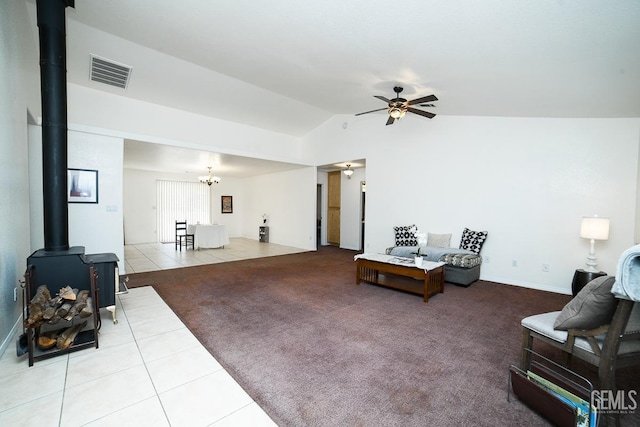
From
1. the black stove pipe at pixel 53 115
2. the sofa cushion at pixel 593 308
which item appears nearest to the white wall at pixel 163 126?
the black stove pipe at pixel 53 115

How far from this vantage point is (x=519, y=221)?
4.80m

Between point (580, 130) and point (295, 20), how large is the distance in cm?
463

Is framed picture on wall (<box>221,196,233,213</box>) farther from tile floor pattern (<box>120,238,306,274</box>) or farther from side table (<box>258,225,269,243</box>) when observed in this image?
tile floor pattern (<box>120,238,306,274</box>)

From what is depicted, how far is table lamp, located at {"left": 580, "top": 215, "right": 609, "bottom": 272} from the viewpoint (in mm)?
3812

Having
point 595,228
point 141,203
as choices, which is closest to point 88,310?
point 595,228

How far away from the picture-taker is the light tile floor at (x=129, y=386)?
165 centimetres

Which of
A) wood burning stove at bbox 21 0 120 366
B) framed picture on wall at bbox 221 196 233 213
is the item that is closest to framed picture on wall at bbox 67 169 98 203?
wood burning stove at bbox 21 0 120 366

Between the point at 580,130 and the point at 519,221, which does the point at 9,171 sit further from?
the point at 580,130

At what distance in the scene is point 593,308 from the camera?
1.67 meters

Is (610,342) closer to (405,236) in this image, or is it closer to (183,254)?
(405,236)

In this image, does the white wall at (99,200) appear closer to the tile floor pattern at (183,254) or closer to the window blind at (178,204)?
the tile floor pattern at (183,254)

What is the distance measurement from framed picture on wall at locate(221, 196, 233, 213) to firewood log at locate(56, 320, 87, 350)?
8.47m

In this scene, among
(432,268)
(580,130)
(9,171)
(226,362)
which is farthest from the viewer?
(580,130)

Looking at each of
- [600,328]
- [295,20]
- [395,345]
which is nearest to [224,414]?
[395,345]
